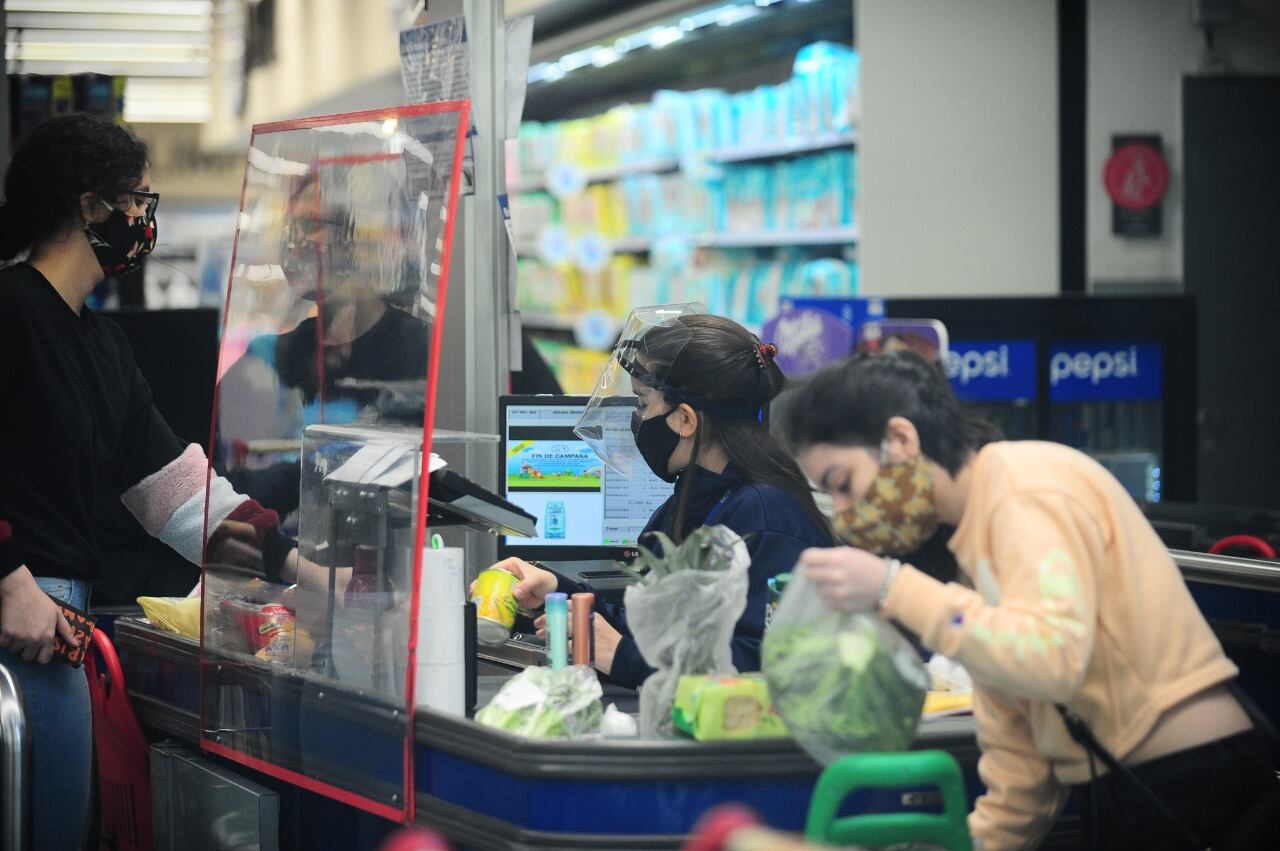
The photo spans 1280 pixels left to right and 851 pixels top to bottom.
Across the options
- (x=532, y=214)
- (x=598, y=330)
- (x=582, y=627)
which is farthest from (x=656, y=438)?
(x=532, y=214)

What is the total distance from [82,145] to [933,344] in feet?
8.63

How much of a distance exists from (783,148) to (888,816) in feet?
17.4

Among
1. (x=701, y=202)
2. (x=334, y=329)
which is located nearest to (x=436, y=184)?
(x=334, y=329)

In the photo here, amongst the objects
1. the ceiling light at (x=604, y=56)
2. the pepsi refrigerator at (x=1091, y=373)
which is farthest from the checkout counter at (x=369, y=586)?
the ceiling light at (x=604, y=56)

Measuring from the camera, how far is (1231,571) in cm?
332

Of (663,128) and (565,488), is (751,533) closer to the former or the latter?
(565,488)

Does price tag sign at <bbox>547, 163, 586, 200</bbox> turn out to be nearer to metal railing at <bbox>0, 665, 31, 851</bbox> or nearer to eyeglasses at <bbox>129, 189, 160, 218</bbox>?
eyeglasses at <bbox>129, 189, 160, 218</bbox>

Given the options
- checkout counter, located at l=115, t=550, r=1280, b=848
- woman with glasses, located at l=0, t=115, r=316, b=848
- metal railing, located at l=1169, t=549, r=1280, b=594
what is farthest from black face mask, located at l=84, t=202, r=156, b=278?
metal railing, located at l=1169, t=549, r=1280, b=594

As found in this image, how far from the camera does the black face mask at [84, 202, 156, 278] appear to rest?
288 centimetres

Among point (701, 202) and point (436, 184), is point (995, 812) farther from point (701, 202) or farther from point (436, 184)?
point (701, 202)

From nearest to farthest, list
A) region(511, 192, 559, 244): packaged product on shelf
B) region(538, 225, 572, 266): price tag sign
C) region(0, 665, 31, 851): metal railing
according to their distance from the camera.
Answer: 1. region(0, 665, 31, 851): metal railing
2. region(538, 225, 572, 266): price tag sign
3. region(511, 192, 559, 244): packaged product on shelf

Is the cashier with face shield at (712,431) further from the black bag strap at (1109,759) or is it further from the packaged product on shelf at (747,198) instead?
the packaged product on shelf at (747,198)

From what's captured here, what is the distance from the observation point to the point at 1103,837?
83.7 inches

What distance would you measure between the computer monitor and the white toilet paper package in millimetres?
1485
